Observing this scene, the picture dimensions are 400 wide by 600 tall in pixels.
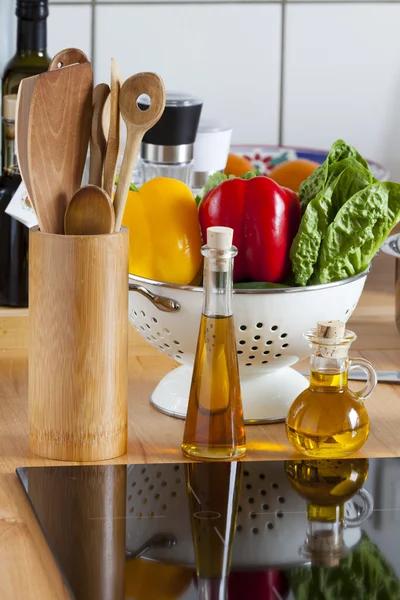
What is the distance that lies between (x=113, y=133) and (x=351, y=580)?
1.21 ft

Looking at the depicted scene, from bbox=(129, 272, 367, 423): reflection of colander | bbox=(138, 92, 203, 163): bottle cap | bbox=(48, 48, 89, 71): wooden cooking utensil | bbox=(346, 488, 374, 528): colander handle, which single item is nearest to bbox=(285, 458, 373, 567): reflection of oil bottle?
bbox=(346, 488, 374, 528): colander handle

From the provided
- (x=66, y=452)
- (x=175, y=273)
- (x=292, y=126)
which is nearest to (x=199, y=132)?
(x=292, y=126)

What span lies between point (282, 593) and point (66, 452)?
10.4 inches

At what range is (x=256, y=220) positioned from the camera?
2.81 ft

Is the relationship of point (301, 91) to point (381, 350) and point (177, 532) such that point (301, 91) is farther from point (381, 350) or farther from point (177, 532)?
point (177, 532)

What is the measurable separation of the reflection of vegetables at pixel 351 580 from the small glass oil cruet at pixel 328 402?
0.16 meters

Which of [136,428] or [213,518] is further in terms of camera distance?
[136,428]

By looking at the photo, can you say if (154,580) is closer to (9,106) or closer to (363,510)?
(363,510)

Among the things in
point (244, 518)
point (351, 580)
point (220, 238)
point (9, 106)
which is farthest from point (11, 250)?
point (351, 580)

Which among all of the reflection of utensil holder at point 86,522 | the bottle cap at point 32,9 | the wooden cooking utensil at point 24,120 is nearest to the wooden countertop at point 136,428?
the reflection of utensil holder at point 86,522

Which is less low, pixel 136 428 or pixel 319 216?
pixel 319 216

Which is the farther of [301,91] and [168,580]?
[301,91]

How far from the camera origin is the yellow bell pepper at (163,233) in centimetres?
86

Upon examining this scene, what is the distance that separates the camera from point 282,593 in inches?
23.4
